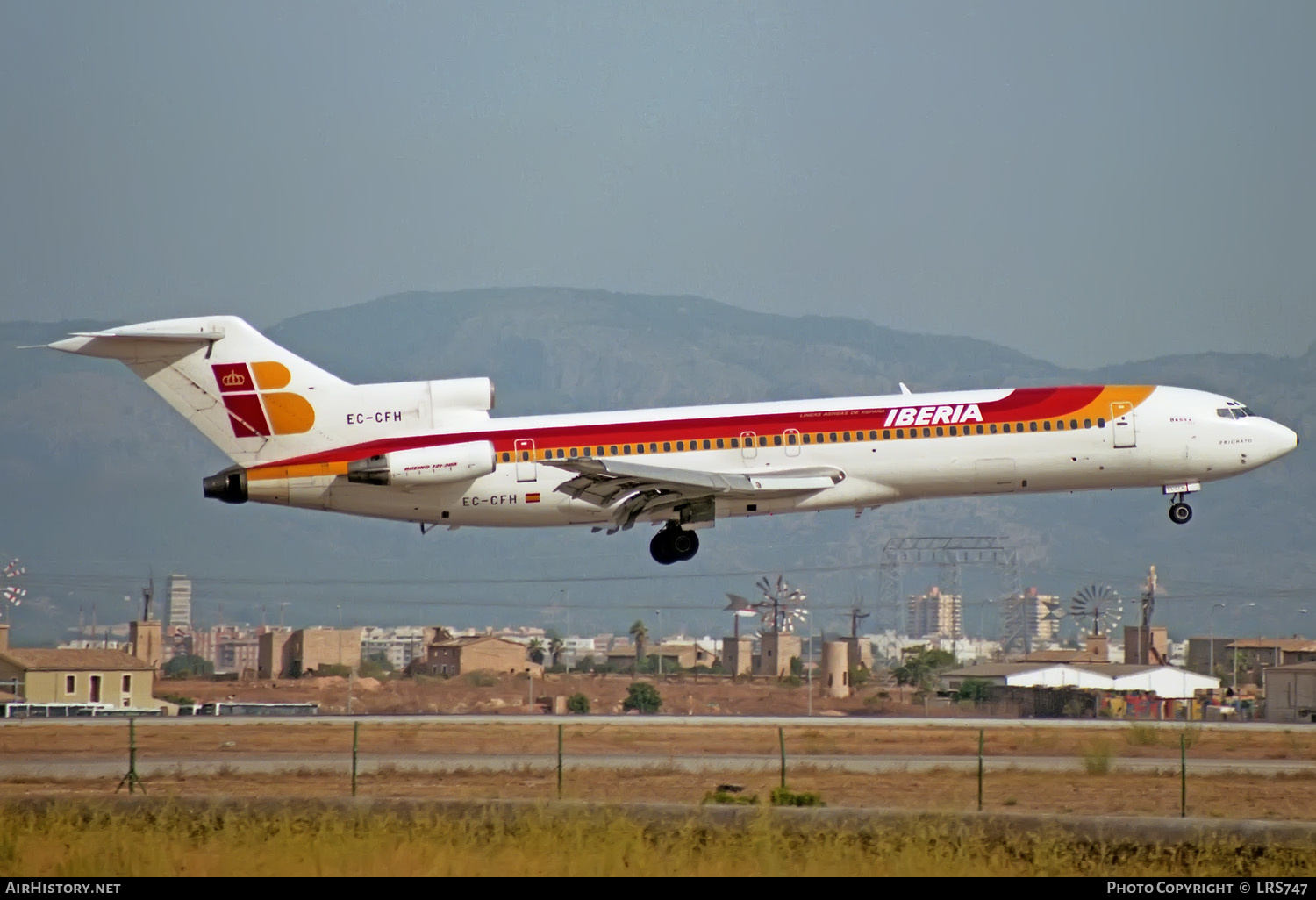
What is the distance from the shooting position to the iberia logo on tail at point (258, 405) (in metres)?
36.5

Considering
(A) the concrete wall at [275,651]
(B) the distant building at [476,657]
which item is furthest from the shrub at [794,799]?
(A) the concrete wall at [275,651]

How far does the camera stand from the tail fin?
36.4 meters

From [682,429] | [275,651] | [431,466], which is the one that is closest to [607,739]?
[682,429]

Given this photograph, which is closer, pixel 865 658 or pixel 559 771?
pixel 559 771

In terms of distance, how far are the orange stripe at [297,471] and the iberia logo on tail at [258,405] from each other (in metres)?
1.07

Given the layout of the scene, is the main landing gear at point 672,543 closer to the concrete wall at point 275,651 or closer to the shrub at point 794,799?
the shrub at point 794,799

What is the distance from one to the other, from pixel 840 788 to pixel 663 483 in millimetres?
8212

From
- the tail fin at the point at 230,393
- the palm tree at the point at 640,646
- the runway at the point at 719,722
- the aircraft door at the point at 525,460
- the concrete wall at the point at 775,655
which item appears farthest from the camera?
the palm tree at the point at 640,646

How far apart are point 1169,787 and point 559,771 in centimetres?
1136
